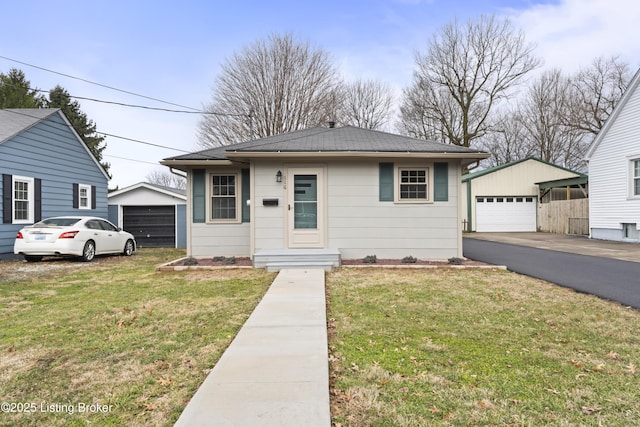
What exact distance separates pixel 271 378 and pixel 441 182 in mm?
7460

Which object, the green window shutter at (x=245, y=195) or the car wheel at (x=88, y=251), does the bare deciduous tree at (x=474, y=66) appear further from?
the car wheel at (x=88, y=251)

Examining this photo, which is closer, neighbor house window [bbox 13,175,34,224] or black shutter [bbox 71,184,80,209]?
neighbor house window [bbox 13,175,34,224]

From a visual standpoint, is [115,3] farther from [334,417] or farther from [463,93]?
[463,93]

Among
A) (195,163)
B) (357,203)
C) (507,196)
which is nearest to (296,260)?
(357,203)

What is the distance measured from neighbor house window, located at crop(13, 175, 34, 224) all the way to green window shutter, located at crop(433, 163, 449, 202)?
12.6m

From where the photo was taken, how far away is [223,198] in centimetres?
975

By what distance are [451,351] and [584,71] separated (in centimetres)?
3201

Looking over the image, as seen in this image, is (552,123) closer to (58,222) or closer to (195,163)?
(195,163)

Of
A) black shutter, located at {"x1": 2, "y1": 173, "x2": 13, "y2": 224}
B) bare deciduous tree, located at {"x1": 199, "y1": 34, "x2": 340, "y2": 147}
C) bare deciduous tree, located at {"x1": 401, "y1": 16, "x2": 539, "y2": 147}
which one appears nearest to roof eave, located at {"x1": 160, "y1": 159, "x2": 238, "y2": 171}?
black shutter, located at {"x1": 2, "y1": 173, "x2": 13, "y2": 224}

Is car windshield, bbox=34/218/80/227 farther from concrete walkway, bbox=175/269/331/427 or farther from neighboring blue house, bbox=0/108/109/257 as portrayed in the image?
concrete walkway, bbox=175/269/331/427

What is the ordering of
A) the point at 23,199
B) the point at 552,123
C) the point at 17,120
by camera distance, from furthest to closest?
the point at 552,123, the point at 17,120, the point at 23,199

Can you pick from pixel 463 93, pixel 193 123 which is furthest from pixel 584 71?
pixel 193 123

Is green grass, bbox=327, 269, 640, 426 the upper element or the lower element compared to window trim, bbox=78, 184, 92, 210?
lower

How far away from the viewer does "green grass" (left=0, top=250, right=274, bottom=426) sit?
94.9 inches
